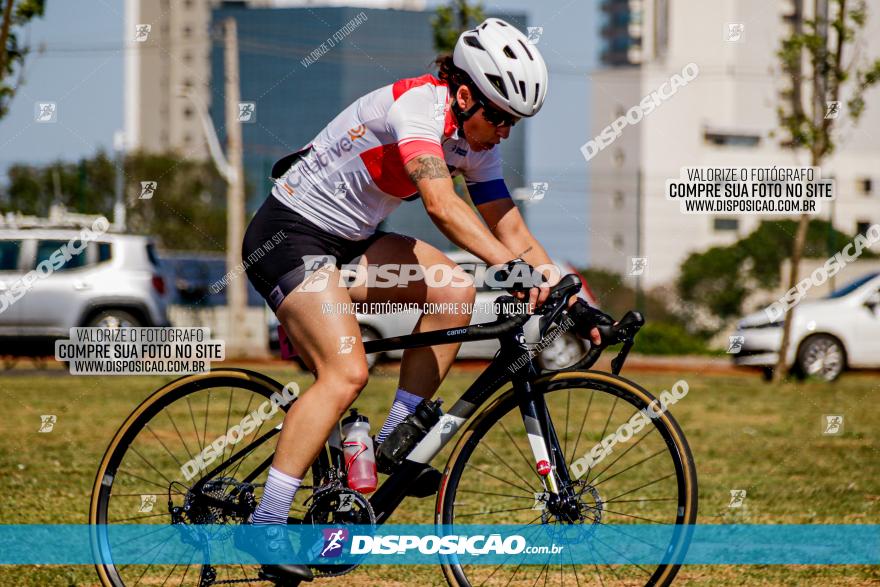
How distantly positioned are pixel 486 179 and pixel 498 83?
554mm

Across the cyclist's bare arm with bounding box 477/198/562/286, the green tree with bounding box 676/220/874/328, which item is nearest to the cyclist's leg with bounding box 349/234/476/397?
the cyclist's bare arm with bounding box 477/198/562/286

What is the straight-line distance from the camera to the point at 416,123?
3939 millimetres

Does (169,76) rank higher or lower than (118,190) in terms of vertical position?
higher

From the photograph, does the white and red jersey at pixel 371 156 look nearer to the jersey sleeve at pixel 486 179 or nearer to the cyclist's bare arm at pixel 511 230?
the jersey sleeve at pixel 486 179

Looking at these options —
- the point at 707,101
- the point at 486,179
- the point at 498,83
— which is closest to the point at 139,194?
the point at 486,179

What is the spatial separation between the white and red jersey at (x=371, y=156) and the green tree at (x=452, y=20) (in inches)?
517

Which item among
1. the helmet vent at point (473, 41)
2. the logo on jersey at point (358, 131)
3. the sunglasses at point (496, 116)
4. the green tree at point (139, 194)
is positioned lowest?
the logo on jersey at point (358, 131)

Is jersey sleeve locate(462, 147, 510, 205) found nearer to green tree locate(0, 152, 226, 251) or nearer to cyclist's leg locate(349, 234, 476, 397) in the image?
Result: cyclist's leg locate(349, 234, 476, 397)

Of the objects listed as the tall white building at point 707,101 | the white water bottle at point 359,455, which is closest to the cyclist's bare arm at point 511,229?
the white water bottle at point 359,455

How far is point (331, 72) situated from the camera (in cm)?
13712

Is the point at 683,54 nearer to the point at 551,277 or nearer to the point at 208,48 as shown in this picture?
the point at 208,48

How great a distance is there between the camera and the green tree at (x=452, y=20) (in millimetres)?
17172

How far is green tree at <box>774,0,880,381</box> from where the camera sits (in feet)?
50.5

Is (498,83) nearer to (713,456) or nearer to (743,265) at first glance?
(713,456)
